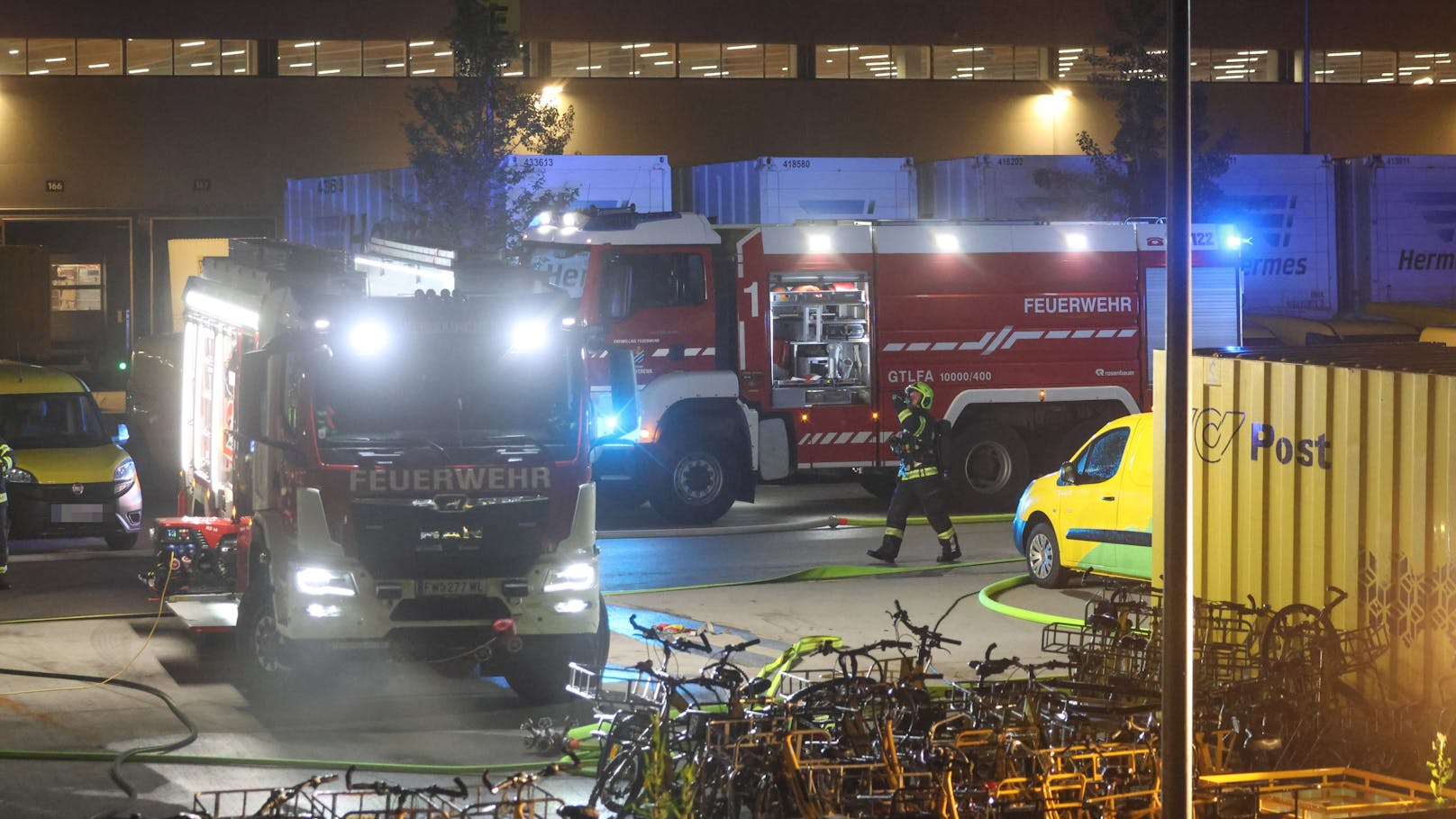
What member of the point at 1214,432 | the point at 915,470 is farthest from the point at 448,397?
the point at 915,470

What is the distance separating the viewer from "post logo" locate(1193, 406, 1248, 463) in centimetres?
1151

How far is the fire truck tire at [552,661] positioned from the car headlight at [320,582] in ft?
3.75

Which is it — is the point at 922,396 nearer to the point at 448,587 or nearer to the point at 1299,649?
the point at 448,587

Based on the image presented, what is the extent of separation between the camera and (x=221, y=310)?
13.8 metres

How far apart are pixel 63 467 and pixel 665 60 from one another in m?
20.9

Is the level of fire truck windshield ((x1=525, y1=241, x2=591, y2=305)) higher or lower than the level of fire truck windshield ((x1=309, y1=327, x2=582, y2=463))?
higher

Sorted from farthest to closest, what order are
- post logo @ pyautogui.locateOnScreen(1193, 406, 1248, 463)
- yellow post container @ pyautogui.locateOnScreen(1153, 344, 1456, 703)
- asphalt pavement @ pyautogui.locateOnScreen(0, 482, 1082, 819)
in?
post logo @ pyautogui.locateOnScreen(1193, 406, 1248, 463)
yellow post container @ pyautogui.locateOnScreen(1153, 344, 1456, 703)
asphalt pavement @ pyautogui.locateOnScreen(0, 482, 1082, 819)

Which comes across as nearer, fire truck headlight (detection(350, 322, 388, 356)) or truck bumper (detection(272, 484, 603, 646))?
truck bumper (detection(272, 484, 603, 646))

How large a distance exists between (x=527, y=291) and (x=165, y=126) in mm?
24718

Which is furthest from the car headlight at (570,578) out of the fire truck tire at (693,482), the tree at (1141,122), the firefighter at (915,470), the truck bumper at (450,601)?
the tree at (1141,122)

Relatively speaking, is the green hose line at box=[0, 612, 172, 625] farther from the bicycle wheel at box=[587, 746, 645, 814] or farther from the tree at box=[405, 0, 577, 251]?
the tree at box=[405, 0, 577, 251]

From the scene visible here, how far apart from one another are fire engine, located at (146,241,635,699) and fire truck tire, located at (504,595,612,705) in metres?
0.02

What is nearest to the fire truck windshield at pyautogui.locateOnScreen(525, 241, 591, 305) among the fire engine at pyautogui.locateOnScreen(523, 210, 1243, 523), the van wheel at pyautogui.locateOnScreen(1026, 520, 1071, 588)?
the fire engine at pyautogui.locateOnScreen(523, 210, 1243, 523)

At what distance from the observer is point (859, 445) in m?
20.3
